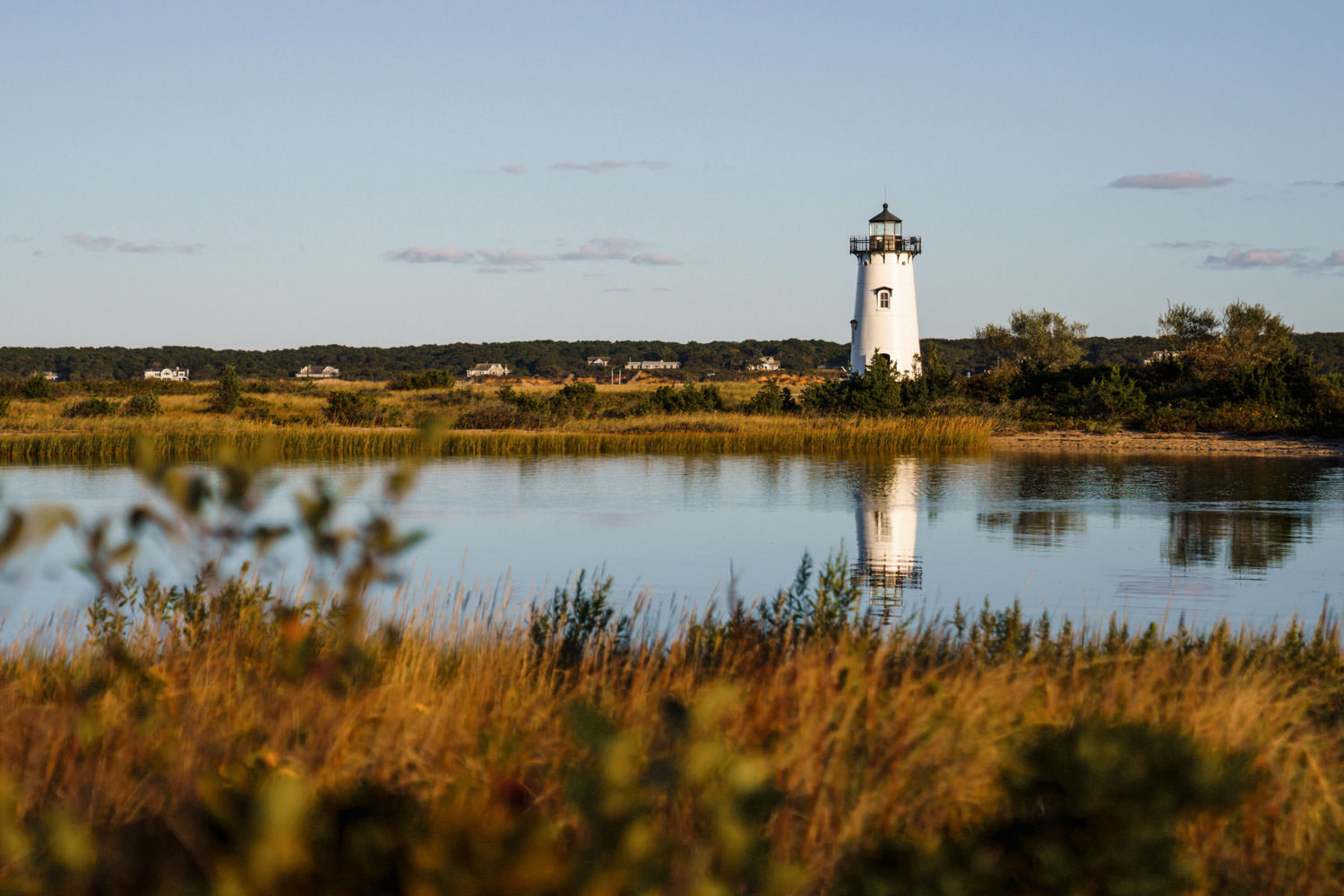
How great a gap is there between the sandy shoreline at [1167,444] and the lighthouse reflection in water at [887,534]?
10351 millimetres

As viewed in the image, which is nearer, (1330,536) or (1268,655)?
(1268,655)

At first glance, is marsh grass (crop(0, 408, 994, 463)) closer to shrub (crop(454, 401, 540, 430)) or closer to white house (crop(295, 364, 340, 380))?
shrub (crop(454, 401, 540, 430))

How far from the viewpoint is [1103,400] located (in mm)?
44469

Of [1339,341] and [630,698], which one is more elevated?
[1339,341]

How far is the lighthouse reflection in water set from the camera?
14.3m

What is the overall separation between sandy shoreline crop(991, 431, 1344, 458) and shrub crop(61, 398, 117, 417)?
108 feet

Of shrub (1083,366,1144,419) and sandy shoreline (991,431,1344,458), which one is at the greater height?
shrub (1083,366,1144,419)

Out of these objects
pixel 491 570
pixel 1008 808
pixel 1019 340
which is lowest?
pixel 491 570

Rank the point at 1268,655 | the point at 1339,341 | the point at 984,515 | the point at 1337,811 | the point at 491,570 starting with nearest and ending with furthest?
the point at 1337,811, the point at 1268,655, the point at 491,570, the point at 984,515, the point at 1339,341

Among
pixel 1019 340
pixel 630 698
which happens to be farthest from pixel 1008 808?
pixel 1019 340

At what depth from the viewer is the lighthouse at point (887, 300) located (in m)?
50.0

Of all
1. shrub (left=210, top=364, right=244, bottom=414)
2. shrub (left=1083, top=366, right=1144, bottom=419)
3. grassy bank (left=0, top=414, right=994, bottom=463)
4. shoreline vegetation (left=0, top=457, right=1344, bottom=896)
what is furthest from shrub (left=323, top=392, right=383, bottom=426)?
shoreline vegetation (left=0, top=457, right=1344, bottom=896)

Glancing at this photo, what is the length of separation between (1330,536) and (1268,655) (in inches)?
521

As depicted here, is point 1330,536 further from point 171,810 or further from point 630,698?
point 171,810
